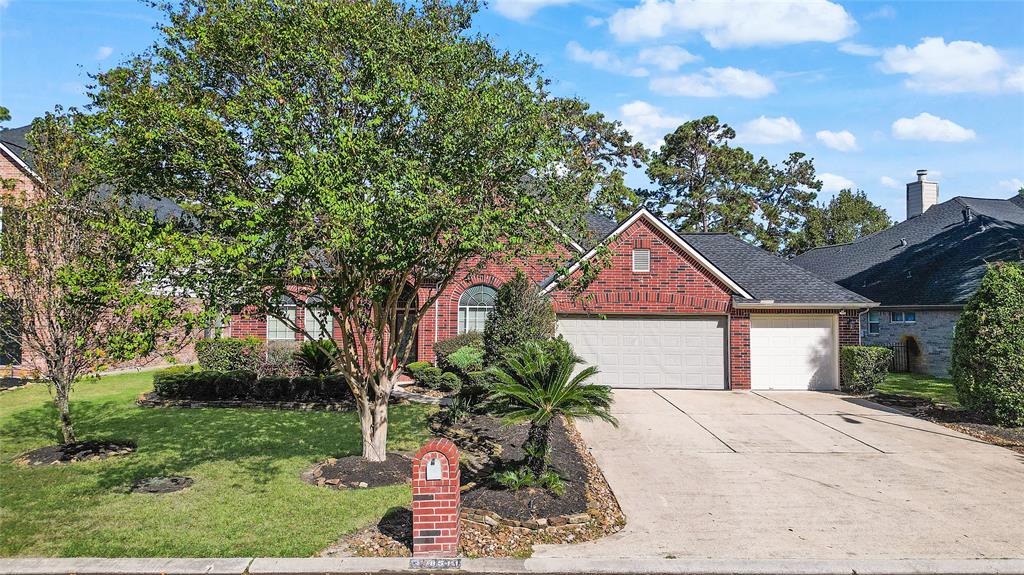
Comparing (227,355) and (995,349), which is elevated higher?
(995,349)

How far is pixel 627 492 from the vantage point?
832cm

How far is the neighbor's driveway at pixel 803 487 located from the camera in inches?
256

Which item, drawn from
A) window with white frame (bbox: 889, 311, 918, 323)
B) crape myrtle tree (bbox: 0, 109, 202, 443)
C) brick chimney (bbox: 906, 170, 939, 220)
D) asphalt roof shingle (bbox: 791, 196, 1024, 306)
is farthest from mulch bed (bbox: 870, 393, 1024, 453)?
brick chimney (bbox: 906, 170, 939, 220)

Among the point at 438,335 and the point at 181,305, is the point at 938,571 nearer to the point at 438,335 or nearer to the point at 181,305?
the point at 181,305

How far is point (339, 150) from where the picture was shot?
7090 mm

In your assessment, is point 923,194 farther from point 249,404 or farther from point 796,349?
point 249,404

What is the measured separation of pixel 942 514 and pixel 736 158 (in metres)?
36.0

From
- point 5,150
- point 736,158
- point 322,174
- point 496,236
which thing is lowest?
point 496,236

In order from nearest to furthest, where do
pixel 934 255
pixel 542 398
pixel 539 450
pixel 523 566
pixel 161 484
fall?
1. pixel 523 566
2. pixel 542 398
3. pixel 539 450
4. pixel 161 484
5. pixel 934 255

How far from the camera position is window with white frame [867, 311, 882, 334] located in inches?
949

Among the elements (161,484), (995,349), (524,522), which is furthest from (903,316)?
(161,484)

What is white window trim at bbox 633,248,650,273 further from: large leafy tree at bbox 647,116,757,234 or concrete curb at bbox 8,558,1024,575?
large leafy tree at bbox 647,116,757,234

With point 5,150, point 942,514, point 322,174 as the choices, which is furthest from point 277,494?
point 5,150

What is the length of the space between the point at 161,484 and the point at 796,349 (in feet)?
53.8
